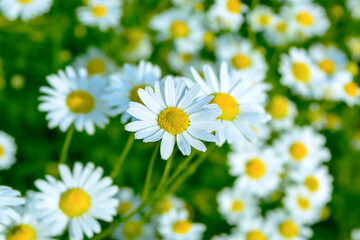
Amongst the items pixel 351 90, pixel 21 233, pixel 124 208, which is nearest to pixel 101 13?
pixel 124 208

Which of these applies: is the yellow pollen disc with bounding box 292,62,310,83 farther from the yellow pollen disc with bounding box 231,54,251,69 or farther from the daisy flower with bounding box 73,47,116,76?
the daisy flower with bounding box 73,47,116,76

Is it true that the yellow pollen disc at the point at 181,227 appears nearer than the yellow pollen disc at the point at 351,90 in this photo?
Yes

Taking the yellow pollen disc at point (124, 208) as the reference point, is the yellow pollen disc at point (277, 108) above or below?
above

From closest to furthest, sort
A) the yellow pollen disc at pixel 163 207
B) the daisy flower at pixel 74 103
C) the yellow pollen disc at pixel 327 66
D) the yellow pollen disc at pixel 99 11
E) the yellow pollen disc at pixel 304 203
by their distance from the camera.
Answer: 1. the daisy flower at pixel 74 103
2. the yellow pollen disc at pixel 163 207
3. the yellow pollen disc at pixel 304 203
4. the yellow pollen disc at pixel 99 11
5. the yellow pollen disc at pixel 327 66

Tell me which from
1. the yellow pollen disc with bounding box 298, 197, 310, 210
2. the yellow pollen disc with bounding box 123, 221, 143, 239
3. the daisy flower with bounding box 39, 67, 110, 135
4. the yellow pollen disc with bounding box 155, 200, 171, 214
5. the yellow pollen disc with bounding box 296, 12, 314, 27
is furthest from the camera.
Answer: the yellow pollen disc with bounding box 296, 12, 314, 27

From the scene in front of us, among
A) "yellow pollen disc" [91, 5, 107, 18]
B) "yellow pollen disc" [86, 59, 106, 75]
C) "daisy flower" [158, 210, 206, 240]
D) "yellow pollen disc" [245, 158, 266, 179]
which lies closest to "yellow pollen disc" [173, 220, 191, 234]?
"daisy flower" [158, 210, 206, 240]

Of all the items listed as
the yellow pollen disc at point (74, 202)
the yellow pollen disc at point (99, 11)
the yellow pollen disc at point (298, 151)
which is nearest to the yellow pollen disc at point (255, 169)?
the yellow pollen disc at point (298, 151)

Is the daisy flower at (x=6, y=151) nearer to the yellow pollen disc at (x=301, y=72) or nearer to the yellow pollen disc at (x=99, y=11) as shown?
the yellow pollen disc at (x=99, y=11)
